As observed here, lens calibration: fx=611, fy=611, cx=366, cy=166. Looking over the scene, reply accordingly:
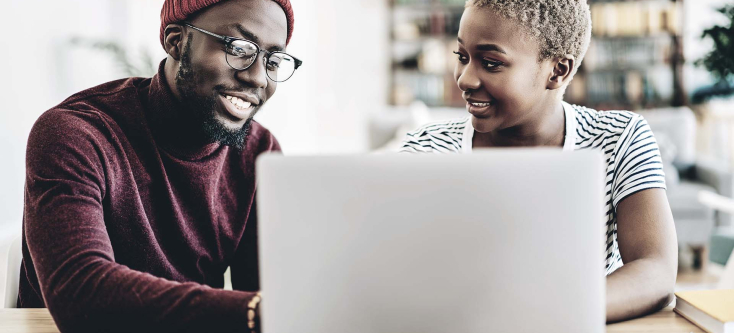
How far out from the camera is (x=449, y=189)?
0.64 meters

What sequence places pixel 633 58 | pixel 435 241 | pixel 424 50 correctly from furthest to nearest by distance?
pixel 424 50
pixel 633 58
pixel 435 241

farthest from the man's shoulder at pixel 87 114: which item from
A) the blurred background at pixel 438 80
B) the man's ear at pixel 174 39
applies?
the blurred background at pixel 438 80

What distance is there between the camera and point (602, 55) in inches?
231

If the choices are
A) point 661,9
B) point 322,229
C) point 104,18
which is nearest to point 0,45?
point 104,18

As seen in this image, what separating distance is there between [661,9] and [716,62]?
4.75 metres

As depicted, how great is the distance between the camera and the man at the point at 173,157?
3.07 ft

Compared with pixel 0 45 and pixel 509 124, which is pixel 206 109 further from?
pixel 0 45

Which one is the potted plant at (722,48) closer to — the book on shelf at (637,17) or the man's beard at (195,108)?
the man's beard at (195,108)

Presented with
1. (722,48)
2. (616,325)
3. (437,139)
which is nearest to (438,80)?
(722,48)

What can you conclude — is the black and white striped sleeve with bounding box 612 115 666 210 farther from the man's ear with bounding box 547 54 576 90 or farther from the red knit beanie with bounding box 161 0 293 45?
the red knit beanie with bounding box 161 0 293 45

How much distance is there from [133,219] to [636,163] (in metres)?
0.91

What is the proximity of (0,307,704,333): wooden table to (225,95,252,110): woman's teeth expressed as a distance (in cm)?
48

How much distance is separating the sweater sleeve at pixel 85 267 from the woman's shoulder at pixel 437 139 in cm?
62

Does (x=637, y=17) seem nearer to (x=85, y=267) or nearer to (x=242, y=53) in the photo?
(x=242, y=53)
